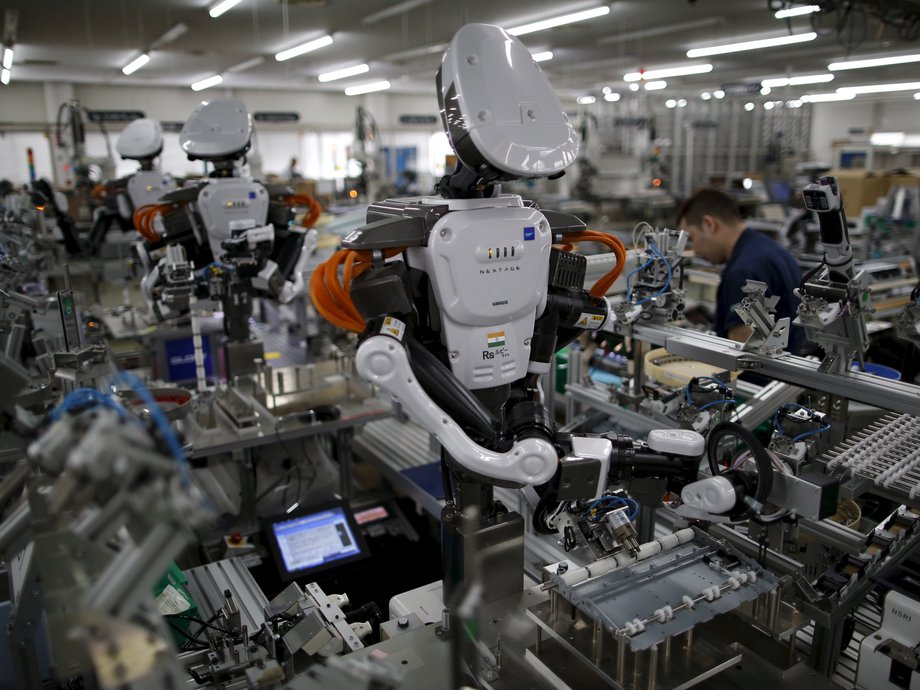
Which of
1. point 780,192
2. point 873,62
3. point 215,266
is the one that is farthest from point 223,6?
point 873,62

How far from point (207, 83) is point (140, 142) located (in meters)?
12.3

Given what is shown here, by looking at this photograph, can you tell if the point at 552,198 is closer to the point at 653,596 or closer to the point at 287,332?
the point at 287,332

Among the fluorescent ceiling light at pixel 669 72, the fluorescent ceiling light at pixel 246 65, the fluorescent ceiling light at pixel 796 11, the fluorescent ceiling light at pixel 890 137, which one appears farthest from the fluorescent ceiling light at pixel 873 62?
the fluorescent ceiling light at pixel 246 65

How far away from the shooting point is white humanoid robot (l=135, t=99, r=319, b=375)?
13.3 feet

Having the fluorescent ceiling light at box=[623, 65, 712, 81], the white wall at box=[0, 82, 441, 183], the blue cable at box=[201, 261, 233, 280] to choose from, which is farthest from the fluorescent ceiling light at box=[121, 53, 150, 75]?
the blue cable at box=[201, 261, 233, 280]

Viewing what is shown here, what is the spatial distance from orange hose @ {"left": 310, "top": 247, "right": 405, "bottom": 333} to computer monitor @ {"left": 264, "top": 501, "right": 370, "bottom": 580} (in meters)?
1.53

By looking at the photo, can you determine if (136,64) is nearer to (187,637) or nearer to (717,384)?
(187,637)

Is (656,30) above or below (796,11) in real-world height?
above

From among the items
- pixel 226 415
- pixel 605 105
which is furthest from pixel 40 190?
pixel 605 105

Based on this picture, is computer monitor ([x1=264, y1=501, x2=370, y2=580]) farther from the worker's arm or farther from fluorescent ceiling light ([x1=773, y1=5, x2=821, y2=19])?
fluorescent ceiling light ([x1=773, y1=5, x2=821, y2=19])

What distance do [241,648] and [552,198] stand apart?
32.4 feet

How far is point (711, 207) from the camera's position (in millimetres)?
4086

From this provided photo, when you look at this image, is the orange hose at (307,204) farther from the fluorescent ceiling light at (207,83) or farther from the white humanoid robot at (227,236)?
the fluorescent ceiling light at (207,83)

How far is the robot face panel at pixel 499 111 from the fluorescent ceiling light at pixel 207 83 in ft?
49.5
